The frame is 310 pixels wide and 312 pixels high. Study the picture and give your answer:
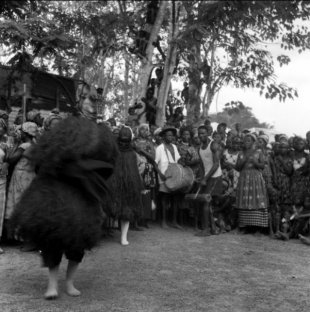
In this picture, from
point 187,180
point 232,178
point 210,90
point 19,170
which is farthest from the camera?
point 210,90

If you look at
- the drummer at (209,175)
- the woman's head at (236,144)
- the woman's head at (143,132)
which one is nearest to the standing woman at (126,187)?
the drummer at (209,175)

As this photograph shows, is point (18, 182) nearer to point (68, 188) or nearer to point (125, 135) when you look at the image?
point (125, 135)

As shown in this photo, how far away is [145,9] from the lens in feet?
49.3

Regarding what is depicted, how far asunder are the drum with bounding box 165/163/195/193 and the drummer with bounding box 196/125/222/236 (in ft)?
0.83

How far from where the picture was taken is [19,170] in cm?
689

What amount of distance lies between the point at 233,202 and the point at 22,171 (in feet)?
14.2

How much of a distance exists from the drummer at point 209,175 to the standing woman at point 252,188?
1.50 feet

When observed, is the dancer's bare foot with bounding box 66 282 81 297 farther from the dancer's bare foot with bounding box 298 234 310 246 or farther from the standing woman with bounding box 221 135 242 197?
the standing woman with bounding box 221 135 242 197

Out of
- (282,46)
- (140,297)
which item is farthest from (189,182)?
(282,46)

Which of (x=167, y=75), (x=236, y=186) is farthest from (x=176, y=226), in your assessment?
(x=167, y=75)

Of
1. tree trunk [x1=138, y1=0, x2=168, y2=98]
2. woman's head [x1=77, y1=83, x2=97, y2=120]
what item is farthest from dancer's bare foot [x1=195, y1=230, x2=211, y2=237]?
tree trunk [x1=138, y1=0, x2=168, y2=98]

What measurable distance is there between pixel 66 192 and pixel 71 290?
1001mm

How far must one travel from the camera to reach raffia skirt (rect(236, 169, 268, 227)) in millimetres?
8773

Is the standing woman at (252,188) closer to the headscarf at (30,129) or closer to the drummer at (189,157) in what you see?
the drummer at (189,157)
